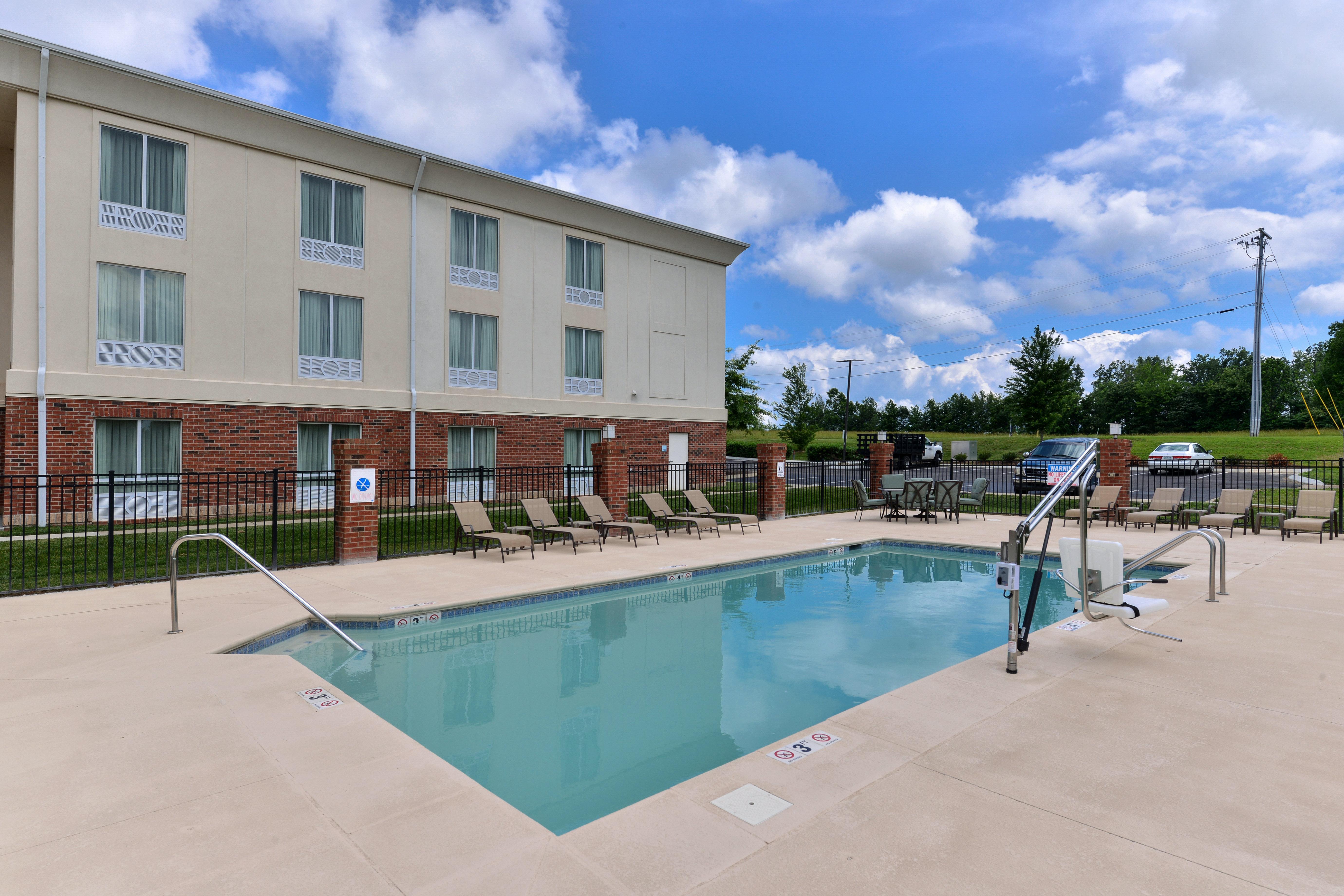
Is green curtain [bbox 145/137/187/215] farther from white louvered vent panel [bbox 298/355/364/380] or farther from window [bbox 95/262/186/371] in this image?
white louvered vent panel [bbox 298/355/364/380]

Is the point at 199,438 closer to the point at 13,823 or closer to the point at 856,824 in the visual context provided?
the point at 13,823

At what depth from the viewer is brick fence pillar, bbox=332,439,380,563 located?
404 inches

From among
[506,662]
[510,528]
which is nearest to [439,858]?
[506,662]

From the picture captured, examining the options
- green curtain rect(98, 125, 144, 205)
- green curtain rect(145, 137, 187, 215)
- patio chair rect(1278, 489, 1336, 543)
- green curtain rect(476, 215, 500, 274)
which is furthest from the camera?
green curtain rect(476, 215, 500, 274)

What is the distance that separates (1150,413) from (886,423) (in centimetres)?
3052

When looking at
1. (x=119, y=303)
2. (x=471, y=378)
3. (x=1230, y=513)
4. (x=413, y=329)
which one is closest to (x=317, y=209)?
(x=413, y=329)

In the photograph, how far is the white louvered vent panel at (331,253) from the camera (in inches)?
704

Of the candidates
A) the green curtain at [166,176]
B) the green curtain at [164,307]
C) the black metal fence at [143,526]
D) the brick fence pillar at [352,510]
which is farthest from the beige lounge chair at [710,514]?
the green curtain at [166,176]

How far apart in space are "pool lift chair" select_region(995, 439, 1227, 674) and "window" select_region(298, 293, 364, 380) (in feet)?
56.1

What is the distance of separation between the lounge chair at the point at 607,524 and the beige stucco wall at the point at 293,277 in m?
8.71

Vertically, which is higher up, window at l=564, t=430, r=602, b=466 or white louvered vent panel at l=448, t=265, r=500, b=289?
white louvered vent panel at l=448, t=265, r=500, b=289

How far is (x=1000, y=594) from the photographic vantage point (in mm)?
9344

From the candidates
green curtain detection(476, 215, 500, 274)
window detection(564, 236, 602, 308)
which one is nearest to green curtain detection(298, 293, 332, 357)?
green curtain detection(476, 215, 500, 274)

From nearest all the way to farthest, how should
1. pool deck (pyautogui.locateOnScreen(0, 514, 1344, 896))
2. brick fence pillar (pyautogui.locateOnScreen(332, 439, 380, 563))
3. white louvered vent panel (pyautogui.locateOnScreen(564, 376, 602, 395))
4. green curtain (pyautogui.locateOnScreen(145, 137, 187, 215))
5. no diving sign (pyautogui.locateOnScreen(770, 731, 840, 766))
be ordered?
pool deck (pyautogui.locateOnScreen(0, 514, 1344, 896)), no diving sign (pyautogui.locateOnScreen(770, 731, 840, 766)), brick fence pillar (pyautogui.locateOnScreen(332, 439, 380, 563)), green curtain (pyautogui.locateOnScreen(145, 137, 187, 215)), white louvered vent panel (pyautogui.locateOnScreen(564, 376, 602, 395))
